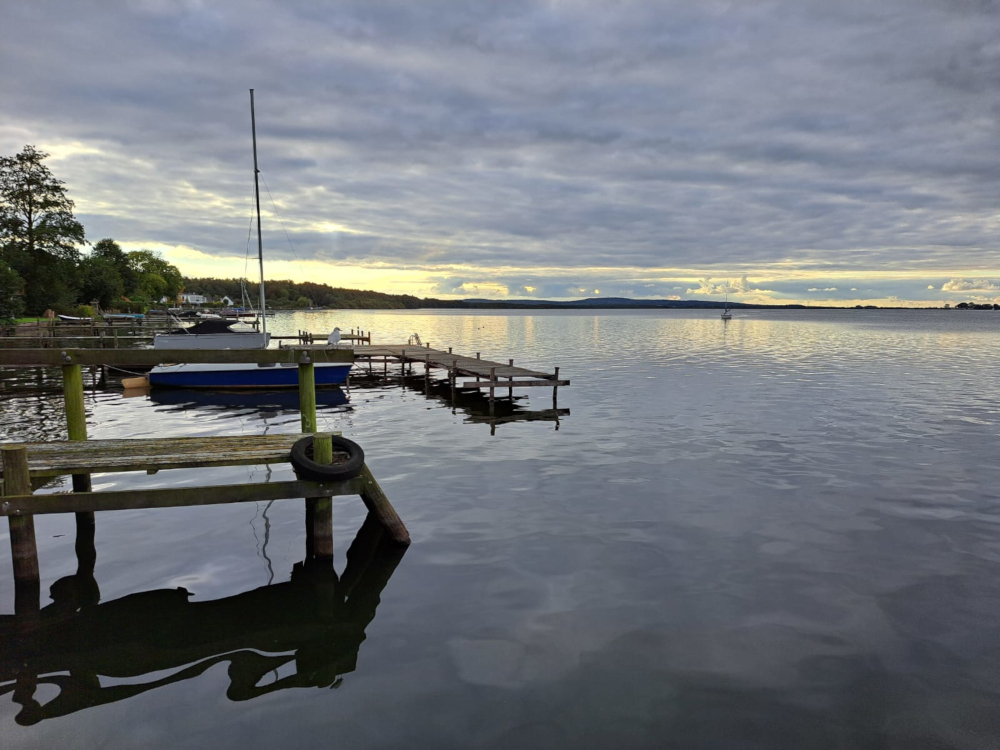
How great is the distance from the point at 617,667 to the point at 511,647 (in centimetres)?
123

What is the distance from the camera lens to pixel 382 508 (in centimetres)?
912

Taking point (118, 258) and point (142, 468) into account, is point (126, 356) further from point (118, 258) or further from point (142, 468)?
point (118, 258)

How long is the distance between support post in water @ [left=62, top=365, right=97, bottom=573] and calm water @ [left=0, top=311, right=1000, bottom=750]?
0.27 metres

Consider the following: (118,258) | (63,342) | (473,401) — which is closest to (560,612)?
(473,401)

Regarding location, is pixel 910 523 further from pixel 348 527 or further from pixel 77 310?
pixel 77 310

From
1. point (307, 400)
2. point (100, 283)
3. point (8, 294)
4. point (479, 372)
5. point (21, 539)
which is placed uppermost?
point (100, 283)

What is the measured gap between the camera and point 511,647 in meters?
6.90

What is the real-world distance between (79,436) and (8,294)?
58339 mm

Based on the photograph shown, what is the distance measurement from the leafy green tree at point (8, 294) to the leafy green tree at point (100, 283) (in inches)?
1154

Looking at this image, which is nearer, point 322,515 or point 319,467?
point 319,467

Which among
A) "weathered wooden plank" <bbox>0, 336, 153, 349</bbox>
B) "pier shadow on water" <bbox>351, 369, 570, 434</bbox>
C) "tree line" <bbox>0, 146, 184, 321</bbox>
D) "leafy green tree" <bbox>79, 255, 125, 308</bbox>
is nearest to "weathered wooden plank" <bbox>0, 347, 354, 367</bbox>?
"pier shadow on water" <bbox>351, 369, 570, 434</bbox>

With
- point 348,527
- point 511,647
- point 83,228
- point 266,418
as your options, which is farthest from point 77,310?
point 511,647

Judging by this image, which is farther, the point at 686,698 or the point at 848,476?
the point at 848,476

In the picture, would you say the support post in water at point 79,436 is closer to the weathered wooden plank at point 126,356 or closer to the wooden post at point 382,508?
the weathered wooden plank at point 126,356
